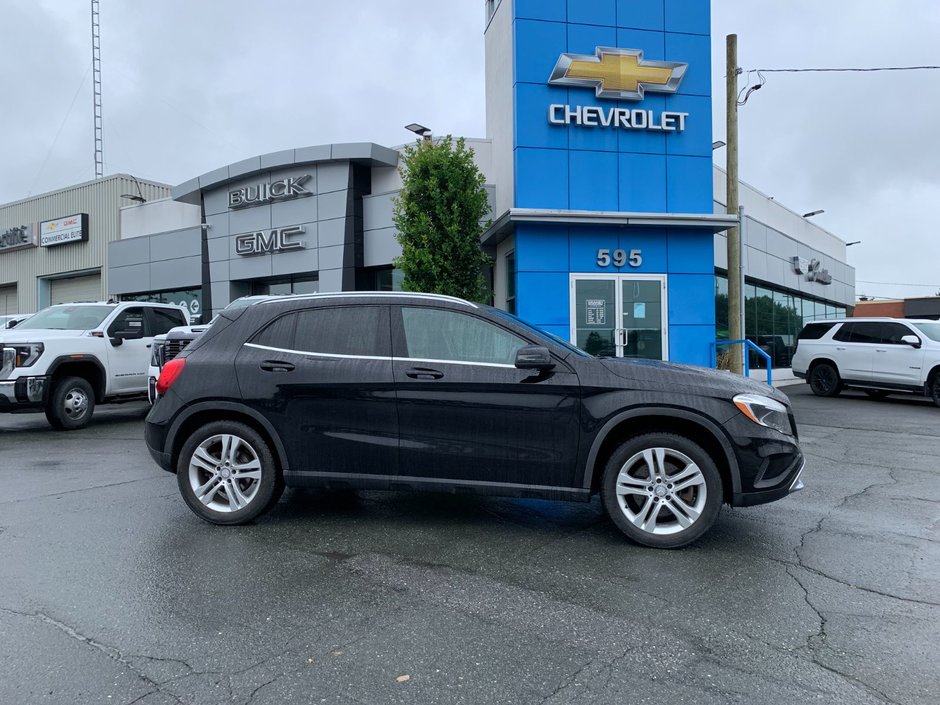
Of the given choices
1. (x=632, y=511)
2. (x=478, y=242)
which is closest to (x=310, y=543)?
(x=632, y=511)

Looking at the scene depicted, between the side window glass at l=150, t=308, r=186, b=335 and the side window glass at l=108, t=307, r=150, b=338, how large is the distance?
16cm

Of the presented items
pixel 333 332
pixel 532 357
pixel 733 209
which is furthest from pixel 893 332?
pixel 333 332

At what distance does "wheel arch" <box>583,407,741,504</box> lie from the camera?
14.4 feet

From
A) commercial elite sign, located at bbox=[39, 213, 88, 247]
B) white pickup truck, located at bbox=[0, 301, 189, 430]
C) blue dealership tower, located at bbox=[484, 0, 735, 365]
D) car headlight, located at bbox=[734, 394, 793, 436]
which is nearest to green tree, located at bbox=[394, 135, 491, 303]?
blue dealership tower, located at bbox=[484, 0, 735, 365]

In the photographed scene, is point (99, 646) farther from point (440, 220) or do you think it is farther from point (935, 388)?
point (935, 388)

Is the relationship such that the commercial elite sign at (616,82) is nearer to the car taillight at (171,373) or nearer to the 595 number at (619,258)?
the 595 number at (619,258)

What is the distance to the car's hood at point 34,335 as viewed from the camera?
971cm

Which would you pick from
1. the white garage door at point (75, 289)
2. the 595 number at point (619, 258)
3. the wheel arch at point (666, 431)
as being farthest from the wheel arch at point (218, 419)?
the white garage door at point (75, 289)

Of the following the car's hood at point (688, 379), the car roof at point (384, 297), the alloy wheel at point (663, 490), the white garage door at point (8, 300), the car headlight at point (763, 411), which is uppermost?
the white garage door at point (8, 300)

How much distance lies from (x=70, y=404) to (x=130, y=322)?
173cm

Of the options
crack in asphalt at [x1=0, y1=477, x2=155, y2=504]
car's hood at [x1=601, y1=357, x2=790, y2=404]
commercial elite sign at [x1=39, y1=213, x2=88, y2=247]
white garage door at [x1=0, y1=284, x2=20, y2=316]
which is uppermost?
commercial elite sign at [x1=39, y1=213, x2=88, y2=247]

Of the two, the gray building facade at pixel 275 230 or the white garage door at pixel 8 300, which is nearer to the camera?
the gray building facade at pixel 275 230

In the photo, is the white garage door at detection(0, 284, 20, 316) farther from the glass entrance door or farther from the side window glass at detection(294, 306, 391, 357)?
the side window glass at detection(294, 306, 391, 357)

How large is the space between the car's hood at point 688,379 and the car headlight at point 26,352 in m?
8.81
